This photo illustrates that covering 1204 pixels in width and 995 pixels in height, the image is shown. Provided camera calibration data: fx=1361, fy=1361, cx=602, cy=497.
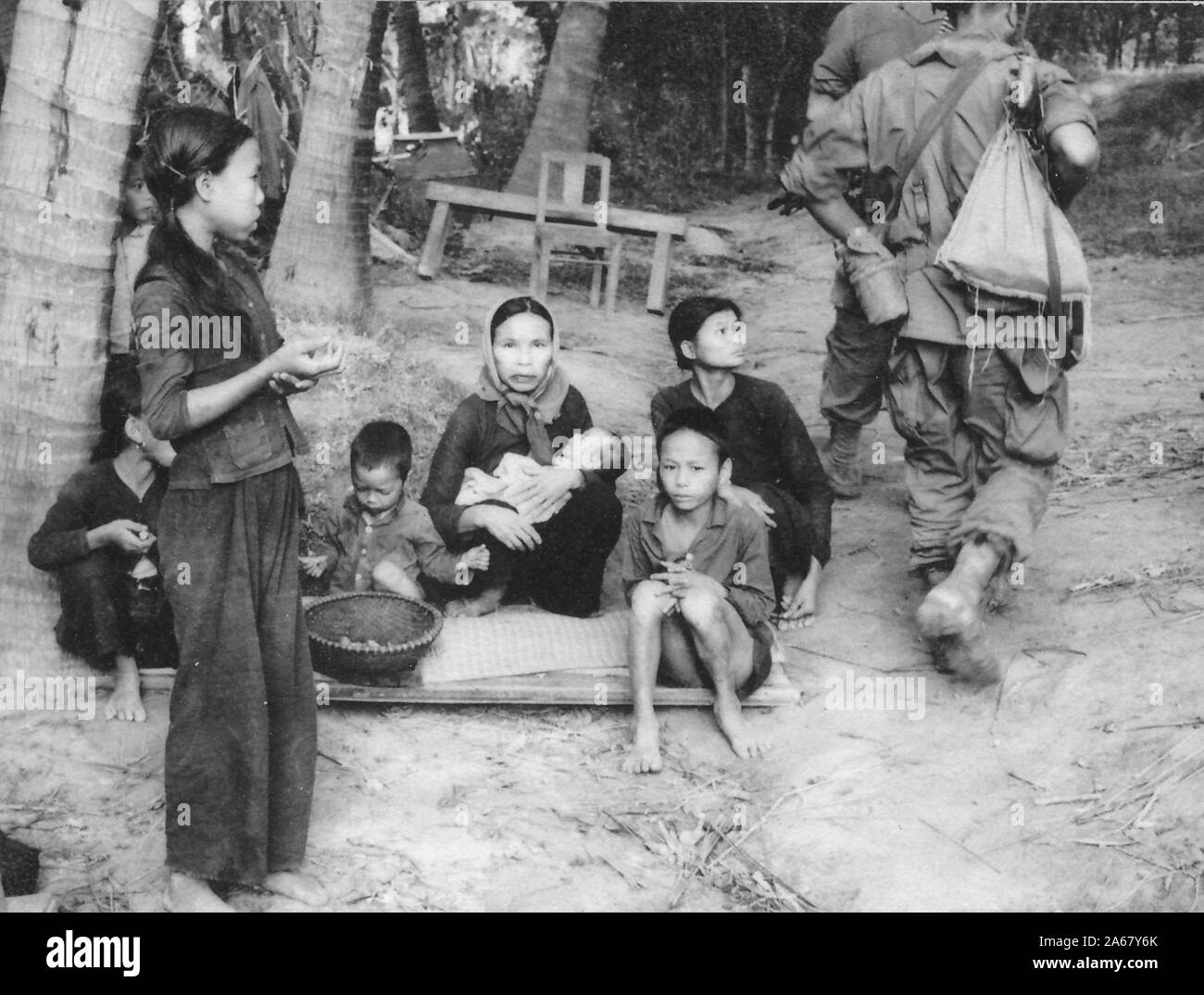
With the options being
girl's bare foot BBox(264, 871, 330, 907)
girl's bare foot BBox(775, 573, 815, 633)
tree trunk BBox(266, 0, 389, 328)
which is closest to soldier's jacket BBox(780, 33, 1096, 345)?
girl's bare foot BBox(775, 573, 815, 633)

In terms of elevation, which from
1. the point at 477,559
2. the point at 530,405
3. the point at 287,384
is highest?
the point at 287,384

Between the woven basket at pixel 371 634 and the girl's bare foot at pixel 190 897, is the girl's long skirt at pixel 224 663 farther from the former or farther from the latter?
the woven basket at pixel 371 634

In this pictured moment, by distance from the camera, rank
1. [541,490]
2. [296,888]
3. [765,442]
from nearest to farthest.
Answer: [296,888] < [541,490] < [765,442]

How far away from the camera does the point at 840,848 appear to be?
392 cm

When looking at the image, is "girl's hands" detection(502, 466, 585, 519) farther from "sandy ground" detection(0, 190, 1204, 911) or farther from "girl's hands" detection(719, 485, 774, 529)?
"sandy ground" detection(0, 190, 1204, 911)

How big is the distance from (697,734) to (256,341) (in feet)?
6.42

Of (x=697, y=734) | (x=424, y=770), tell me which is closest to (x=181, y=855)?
(x=424, y=770)

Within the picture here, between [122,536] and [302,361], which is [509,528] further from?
[302,361]

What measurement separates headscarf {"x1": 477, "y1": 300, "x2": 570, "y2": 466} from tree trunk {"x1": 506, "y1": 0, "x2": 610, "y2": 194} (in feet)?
28.0

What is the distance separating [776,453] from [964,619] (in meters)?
1.28

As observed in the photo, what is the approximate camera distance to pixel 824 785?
13.9 ft

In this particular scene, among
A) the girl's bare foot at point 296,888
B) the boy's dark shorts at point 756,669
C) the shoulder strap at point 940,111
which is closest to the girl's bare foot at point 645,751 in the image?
the boy's dark shorts at point 756,669

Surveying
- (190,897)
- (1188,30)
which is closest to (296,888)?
(190,897)
